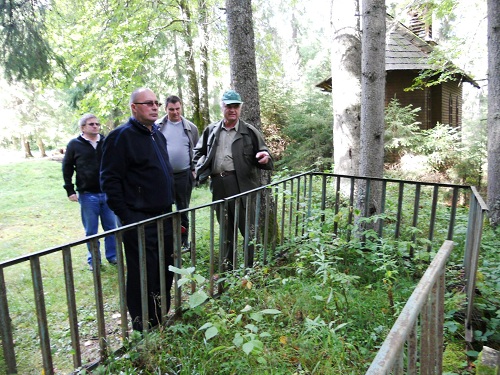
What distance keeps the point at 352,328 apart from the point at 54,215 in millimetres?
8021

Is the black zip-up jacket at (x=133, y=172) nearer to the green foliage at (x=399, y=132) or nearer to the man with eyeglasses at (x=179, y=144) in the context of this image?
the man with eyeglasses at (x=179, y=144)

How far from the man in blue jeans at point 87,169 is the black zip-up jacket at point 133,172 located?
1908mm

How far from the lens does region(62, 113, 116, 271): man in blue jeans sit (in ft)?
15.1

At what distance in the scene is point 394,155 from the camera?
483 inches

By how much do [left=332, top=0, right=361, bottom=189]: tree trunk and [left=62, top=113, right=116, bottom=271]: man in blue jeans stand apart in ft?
15.0

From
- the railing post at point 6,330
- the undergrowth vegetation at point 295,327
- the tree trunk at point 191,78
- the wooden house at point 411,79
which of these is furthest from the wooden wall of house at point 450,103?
the railing post at point 6,330

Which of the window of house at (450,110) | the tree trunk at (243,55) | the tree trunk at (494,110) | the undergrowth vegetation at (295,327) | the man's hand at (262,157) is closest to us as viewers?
the undergrowth vegetation at (295,327)

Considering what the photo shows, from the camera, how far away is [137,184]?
292 cm

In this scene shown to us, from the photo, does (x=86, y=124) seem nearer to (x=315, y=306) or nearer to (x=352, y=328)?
(x=315, y=306)

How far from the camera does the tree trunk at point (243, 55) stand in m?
4.78

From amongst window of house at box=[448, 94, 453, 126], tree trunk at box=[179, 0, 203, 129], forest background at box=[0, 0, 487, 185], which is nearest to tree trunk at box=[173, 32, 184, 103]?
forest background at box=[0, 0, 487, 185]

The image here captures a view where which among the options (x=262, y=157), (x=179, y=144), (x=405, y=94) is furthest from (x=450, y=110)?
(x=262, y=157)

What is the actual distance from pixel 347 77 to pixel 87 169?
17.0 feet

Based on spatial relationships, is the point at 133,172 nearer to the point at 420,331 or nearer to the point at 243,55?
the point at 420,331
